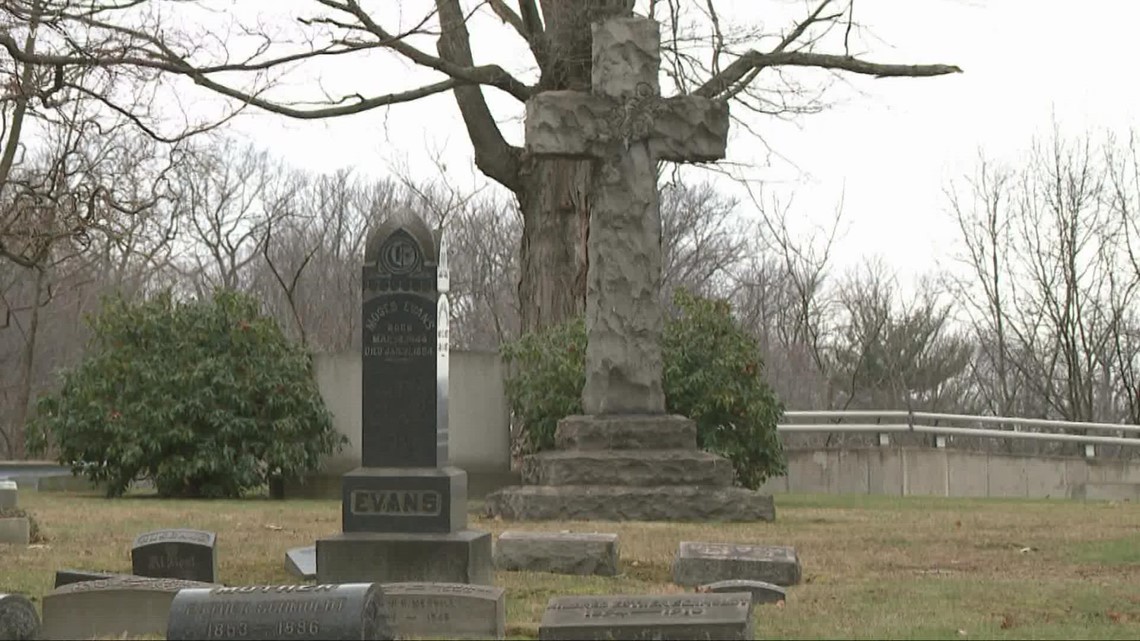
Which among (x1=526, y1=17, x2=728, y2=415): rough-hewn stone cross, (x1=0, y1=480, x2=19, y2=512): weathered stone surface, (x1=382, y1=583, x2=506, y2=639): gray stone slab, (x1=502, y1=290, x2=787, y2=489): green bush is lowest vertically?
(x1=382, y1=583, x2=506, y2=639): gray stone slab

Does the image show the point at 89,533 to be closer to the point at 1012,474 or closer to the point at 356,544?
the point at 356,544

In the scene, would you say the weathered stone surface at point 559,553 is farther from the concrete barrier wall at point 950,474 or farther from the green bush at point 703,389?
the concrete barrier wall at point 950,474

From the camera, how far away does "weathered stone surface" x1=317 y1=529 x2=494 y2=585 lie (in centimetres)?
1170

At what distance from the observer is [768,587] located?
11.2 meters

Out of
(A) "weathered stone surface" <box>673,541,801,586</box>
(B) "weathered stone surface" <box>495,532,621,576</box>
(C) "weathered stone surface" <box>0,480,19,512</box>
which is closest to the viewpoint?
(A) "weathered stone surface" <box>673,541,801,586</box>

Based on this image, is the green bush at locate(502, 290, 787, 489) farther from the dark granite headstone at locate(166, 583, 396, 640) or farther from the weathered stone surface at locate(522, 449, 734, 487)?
the dark granite headstone at locate(166, 583, 396, 640)

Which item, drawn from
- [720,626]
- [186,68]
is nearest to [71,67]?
[186,68]

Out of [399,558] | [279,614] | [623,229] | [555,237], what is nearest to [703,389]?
[623,229]

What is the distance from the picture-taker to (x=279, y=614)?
8430 millimetres

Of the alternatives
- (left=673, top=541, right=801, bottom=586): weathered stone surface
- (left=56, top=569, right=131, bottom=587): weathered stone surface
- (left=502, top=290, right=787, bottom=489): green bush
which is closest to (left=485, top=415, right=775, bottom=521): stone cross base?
(left=502, top=290, right=787, bottom=489): green bush

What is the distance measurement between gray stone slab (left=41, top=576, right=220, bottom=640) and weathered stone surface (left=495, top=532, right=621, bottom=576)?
3.52 metres

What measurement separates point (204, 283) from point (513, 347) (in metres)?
34.1

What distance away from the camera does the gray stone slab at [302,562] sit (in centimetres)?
1234

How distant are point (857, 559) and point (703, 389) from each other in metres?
7.81
